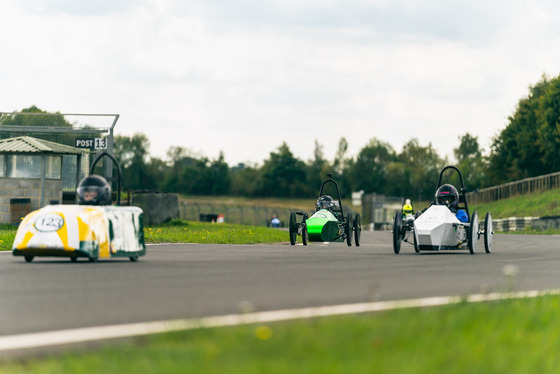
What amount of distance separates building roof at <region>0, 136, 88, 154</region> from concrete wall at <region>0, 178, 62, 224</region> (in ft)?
3.78

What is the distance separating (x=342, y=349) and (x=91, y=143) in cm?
3252

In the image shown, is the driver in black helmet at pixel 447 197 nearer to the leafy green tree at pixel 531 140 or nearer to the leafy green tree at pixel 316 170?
the leafy green tree at pixel 531 140

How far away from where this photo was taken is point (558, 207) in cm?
6378

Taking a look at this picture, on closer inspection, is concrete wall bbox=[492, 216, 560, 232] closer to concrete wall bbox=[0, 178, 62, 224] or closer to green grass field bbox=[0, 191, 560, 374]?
concrete wall bbox=[0, 178, 62, 224]

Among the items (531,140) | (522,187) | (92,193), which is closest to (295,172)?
(531,140)

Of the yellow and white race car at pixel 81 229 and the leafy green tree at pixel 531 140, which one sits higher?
the leafy green tree at pixel 531 140

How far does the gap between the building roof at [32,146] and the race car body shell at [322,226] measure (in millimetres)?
13934

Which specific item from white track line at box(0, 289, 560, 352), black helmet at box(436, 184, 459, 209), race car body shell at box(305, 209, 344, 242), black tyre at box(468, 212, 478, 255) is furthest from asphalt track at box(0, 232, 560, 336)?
race car body shell at box(305, 209, 344, 242)

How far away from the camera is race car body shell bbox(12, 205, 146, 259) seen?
45.7 feet

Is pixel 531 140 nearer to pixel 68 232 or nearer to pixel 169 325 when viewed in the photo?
pixel 68 232

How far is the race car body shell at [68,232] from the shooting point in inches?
548

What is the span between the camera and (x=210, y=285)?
1039cm

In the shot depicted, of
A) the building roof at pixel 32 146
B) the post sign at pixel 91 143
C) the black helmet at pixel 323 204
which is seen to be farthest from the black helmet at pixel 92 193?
the post sign at pixel 91 143

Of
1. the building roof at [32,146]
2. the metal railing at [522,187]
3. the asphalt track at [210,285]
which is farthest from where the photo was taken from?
the metal railing at [522,187]
